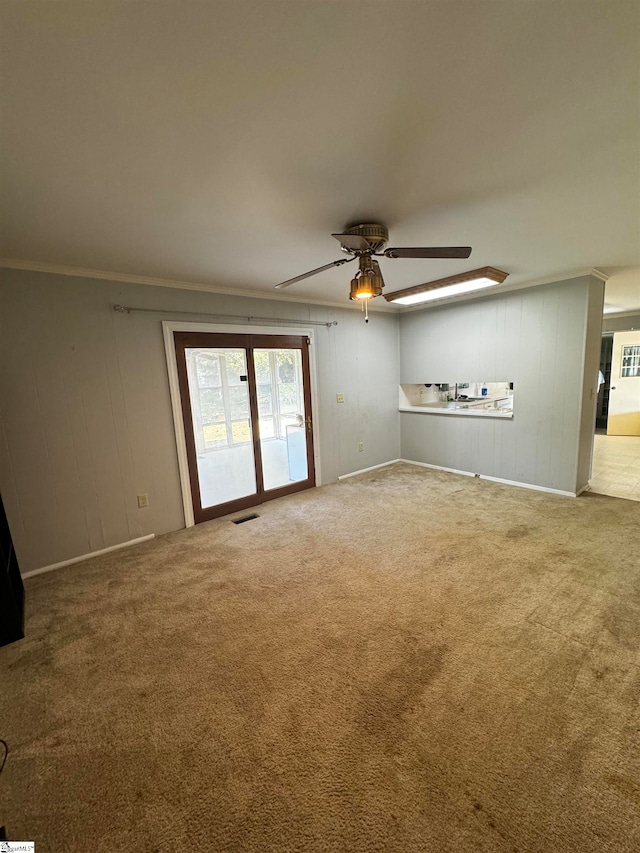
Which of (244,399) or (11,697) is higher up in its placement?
(244,399)

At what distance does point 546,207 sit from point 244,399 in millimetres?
3038

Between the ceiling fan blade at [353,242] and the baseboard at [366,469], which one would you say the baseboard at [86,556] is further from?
the ceiling fan blade at [353,242]

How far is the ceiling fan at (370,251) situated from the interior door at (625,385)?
260 inches

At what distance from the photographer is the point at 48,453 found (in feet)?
9.02

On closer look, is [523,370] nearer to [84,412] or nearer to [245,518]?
[245,518]

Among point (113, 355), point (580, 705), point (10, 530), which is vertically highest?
point (113, 355)

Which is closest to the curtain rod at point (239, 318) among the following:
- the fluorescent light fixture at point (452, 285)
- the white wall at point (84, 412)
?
the white wall at point (84, 412)

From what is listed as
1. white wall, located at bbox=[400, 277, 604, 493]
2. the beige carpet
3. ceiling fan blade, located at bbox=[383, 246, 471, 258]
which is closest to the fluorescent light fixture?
white wall, located at bbox=[400, 277, 604, 493]

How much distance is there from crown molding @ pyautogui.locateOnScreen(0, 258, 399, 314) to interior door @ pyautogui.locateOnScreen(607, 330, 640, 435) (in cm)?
566

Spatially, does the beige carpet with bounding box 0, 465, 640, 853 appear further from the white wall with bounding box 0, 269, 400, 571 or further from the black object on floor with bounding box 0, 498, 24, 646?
the white wall with bounding box 0, 269, 400, 571

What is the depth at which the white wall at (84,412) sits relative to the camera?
2.61 meters

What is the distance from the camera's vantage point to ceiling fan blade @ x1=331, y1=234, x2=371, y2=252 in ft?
6.21

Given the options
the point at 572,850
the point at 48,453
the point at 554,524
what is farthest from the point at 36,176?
the point at 554,524

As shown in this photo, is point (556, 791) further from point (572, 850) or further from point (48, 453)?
point (48, 453)
